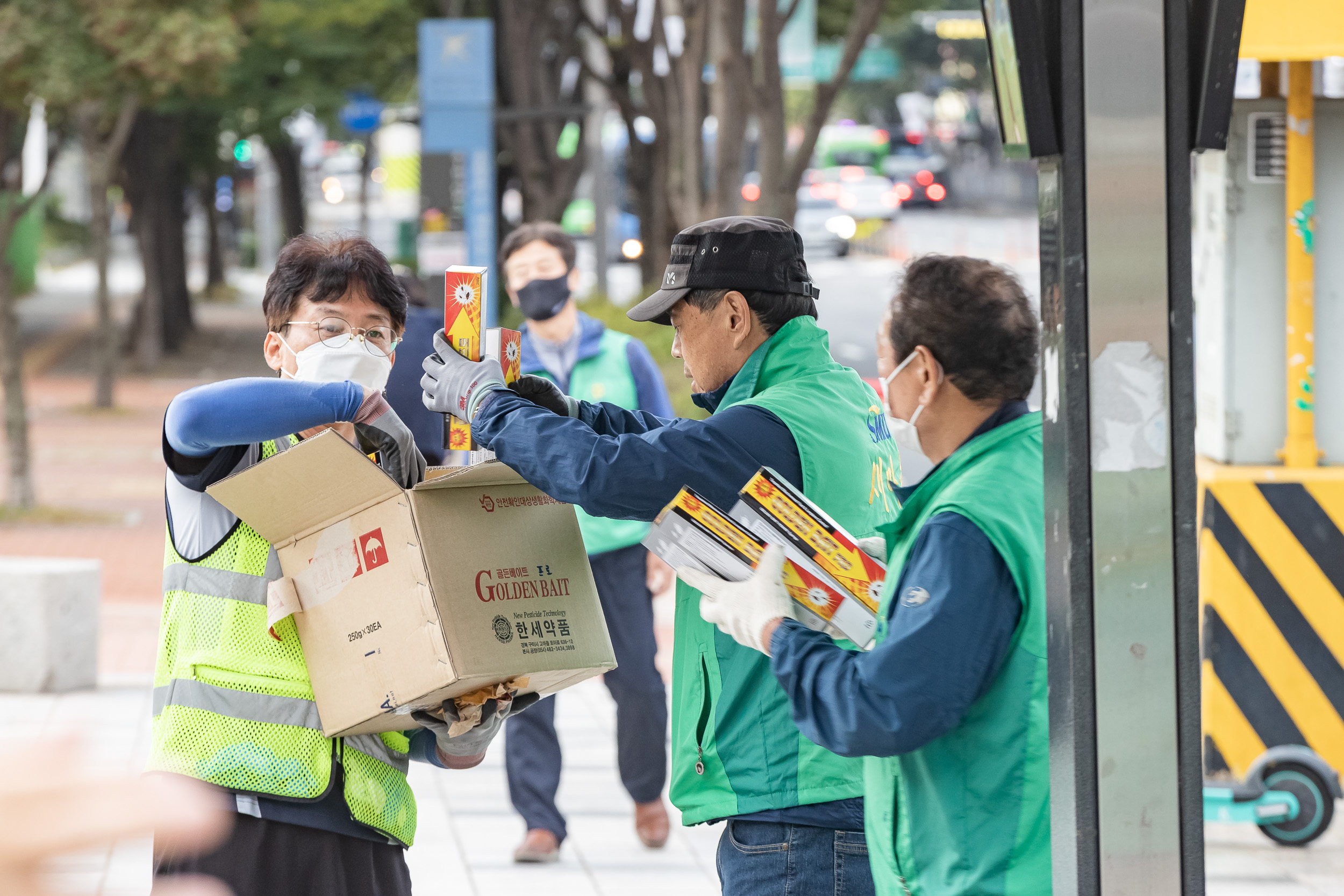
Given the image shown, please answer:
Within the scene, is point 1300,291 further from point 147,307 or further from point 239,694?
point 147,307

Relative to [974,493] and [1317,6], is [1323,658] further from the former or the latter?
[974,493]

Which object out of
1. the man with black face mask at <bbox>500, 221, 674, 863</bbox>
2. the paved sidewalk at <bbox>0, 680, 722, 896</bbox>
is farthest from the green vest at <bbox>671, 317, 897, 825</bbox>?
the man with black face mask at <bbox>500, 221, 674, 863</bbox>

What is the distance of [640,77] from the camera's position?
15625 millimetres

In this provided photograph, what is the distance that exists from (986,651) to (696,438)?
2.49 feet

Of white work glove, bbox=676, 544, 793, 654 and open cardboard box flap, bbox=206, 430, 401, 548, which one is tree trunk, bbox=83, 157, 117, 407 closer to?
open cardboard box flap, bbox=206, 430, 401, 548

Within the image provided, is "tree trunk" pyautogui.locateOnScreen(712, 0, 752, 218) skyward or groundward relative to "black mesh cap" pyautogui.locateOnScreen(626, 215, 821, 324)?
skyward

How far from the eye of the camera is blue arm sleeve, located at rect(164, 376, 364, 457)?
2480 millimetres

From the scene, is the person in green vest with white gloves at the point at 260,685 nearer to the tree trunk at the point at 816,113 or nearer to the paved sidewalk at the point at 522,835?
the paved sidewalk at the point at 522,835

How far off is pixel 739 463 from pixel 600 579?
3.10 meters

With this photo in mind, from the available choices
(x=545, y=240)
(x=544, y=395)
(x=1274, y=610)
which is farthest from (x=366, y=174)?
(x=544, y=395)

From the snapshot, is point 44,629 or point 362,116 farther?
point 362,116

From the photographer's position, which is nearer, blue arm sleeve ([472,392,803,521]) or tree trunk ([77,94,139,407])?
blue arm sleeve ([472,392,803,521])

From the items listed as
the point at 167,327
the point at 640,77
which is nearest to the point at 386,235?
the point at 167,327

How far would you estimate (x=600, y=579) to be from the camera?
5.77m
